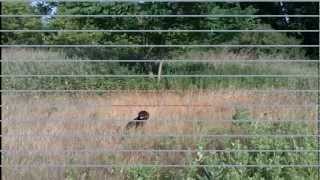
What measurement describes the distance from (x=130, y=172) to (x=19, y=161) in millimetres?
659

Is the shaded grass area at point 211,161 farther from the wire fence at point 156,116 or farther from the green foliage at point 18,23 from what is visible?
the green foliage at point 18,23

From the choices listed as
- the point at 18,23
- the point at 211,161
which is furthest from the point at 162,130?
the point at 18,23

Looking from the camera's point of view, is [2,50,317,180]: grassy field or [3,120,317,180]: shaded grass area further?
[3,120,317,180]: shaded grass area

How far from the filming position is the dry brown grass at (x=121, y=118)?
3.81 m

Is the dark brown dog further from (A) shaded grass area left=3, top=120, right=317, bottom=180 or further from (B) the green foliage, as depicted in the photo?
(B) the green foliage

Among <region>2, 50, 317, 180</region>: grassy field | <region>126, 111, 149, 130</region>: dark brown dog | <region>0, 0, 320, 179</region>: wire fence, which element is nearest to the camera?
<region>0, 0, 320, 179</region>: wire fence

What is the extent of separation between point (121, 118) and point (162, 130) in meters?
0.33

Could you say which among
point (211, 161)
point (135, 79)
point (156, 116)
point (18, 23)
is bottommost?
point (211, 161)

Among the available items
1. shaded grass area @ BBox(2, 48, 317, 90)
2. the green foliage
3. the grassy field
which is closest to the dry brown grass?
the grassy field

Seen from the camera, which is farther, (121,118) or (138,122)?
(121,118)

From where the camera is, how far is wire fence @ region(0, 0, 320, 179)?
294 centimetres

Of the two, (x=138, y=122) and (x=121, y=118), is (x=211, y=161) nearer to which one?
(x=138, y=122)

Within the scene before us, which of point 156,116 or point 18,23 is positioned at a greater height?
point 18,23

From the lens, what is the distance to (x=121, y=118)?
4555mm
